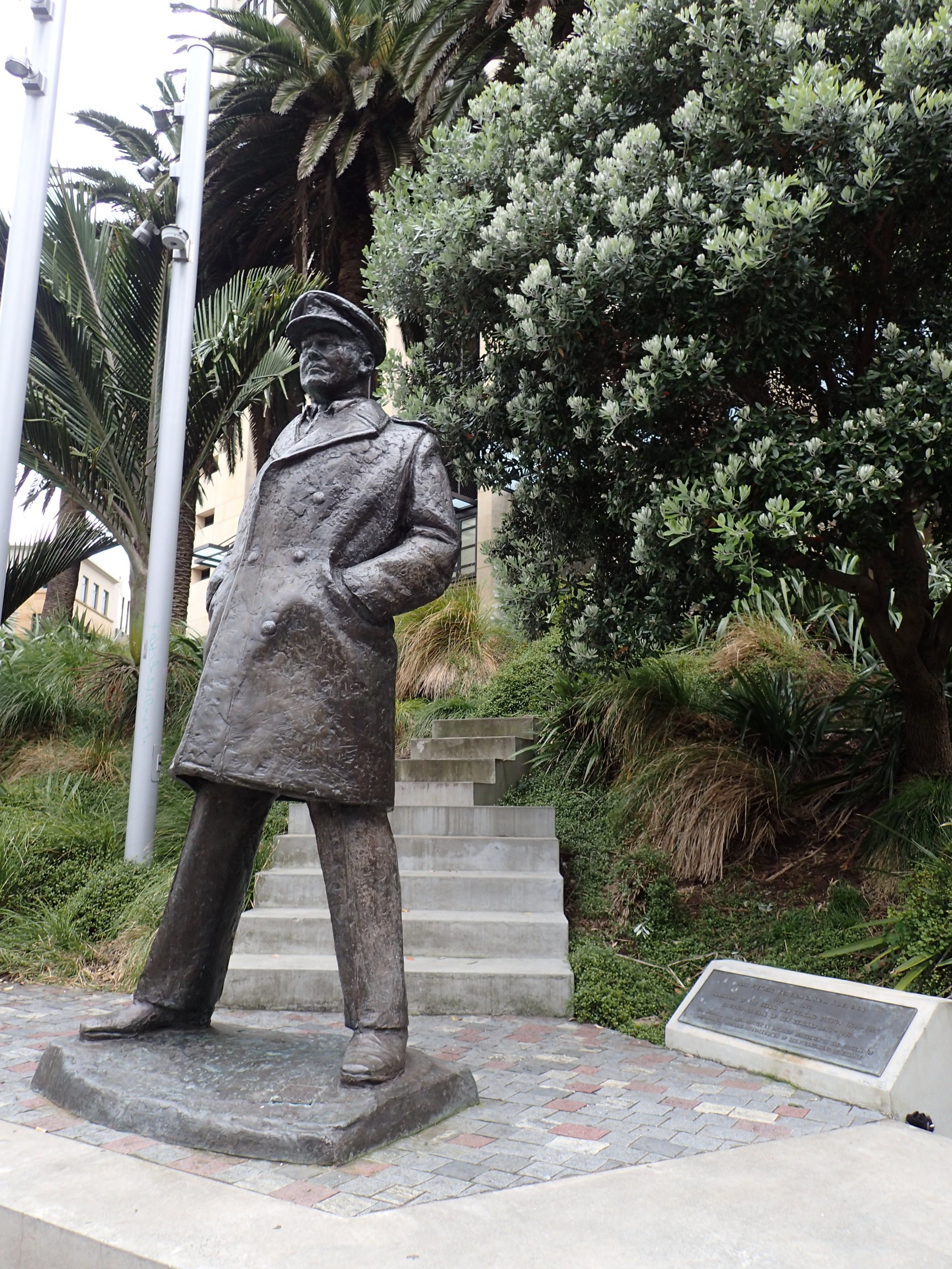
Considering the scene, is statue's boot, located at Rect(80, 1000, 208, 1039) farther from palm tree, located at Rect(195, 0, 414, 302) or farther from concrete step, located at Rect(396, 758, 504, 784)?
palm tree, located at Rect(195, 0, 414, 302)

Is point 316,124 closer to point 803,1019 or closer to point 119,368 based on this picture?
point 119,368

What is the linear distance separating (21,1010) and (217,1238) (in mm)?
2867

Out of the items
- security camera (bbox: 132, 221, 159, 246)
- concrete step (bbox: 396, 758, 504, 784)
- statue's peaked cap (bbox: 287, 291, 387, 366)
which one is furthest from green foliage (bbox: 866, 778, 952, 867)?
security camera (bbox: 132, 221, 159, 246)

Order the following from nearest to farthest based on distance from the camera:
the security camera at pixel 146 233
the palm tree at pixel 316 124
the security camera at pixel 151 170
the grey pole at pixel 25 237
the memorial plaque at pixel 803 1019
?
the memorial plaque at pixel 803 1019 < the grey pole at pixel 25 237 < the security camera at pixel 146 233 < the security camera at pixel 151 170 < the palm tree at pixel 316 124

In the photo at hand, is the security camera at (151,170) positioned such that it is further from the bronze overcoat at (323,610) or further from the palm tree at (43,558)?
the bronze overcoat at (323,610)

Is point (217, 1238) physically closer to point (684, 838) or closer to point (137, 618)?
point (684, 838)

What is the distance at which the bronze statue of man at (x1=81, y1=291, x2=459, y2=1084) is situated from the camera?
9.37ft

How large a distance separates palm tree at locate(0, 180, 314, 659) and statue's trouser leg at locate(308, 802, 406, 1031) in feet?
14.1

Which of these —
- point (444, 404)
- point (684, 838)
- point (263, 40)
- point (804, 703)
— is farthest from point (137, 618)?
point (263, 40)

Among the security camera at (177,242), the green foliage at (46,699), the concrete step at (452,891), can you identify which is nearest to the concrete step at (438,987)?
the concrete step at (452,891)

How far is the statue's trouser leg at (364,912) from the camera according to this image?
287 centimetres

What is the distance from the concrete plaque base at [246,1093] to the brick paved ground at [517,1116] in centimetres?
4

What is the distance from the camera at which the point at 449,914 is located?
511 cm

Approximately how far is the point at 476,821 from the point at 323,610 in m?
3.33
